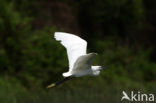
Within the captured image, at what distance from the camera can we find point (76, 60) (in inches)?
332

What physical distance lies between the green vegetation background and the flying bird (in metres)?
1.32

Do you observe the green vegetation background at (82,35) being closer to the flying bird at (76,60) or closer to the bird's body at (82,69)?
the flying bird at (76,60)

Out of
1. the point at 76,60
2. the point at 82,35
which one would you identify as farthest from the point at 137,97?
the point at 82,35

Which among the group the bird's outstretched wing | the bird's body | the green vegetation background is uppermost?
the bird's outstretched wing

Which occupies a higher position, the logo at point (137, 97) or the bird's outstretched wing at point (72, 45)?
the bird's outstretched wing at point (72, 45)

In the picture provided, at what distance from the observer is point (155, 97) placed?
32.0 feet

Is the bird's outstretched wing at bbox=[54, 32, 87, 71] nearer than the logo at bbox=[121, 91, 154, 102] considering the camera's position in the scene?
Yes

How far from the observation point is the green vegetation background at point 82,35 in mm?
13984

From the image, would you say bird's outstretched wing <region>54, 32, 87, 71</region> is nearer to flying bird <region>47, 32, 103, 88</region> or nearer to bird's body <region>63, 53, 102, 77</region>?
flying bird <region>47, 32, 103, 88</region>

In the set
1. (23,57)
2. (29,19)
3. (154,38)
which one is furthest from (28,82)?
(154,38)

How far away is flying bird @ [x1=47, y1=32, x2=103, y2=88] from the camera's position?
28.5ft

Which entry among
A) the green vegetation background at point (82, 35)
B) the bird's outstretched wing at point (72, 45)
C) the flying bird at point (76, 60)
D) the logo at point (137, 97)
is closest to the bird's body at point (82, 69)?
the flying bird at point (76, 60)

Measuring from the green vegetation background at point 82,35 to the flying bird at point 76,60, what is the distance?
1.32 meters

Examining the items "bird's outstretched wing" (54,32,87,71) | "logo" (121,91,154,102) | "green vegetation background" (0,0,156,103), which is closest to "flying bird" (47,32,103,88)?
"bird's outstretched wing" (54,32,87,71)
